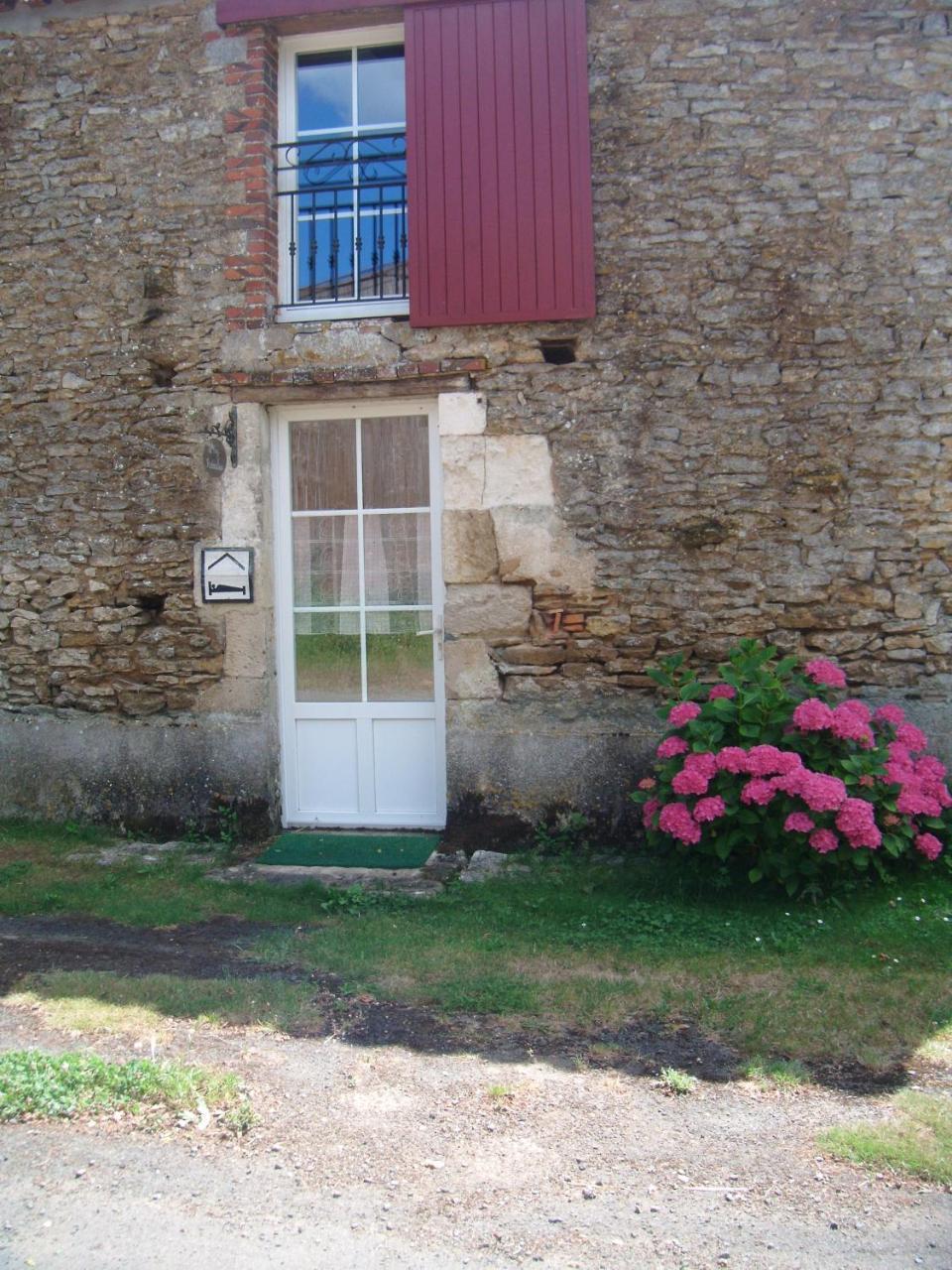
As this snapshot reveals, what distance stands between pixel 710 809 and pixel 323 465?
2.88 m

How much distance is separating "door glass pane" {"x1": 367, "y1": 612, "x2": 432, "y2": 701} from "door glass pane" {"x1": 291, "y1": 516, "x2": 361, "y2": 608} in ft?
0.74

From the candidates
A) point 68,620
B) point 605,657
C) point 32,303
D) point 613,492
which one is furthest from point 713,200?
point 68,620

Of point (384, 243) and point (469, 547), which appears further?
point (384, 243)

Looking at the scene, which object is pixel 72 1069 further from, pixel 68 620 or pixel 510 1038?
pixel 68 620

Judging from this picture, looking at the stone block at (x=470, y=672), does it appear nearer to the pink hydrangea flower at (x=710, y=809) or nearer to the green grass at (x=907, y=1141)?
the pink hydrangea flower at (x=710, y=809)

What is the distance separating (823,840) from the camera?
4137 millimetres

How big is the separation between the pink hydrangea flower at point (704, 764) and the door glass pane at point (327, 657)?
→ 6.87 ft

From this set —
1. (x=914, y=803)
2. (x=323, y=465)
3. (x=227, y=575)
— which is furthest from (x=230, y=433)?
(x=914, y=803)

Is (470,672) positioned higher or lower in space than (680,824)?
higher

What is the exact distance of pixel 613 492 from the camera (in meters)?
5.28

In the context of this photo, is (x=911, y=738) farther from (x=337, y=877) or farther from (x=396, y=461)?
(x=396, y=461)

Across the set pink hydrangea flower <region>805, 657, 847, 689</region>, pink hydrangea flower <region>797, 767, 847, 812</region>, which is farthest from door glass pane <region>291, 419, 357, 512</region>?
pink hydrangea flower <region>797, 767, 847, 812</region>

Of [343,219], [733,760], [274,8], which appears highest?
[274,8]

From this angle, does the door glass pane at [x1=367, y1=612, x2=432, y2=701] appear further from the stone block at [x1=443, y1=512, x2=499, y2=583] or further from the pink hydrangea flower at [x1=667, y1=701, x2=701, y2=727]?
the pink hydrangea flower at [x1=667, y1=701, x2=701, y2=727]
